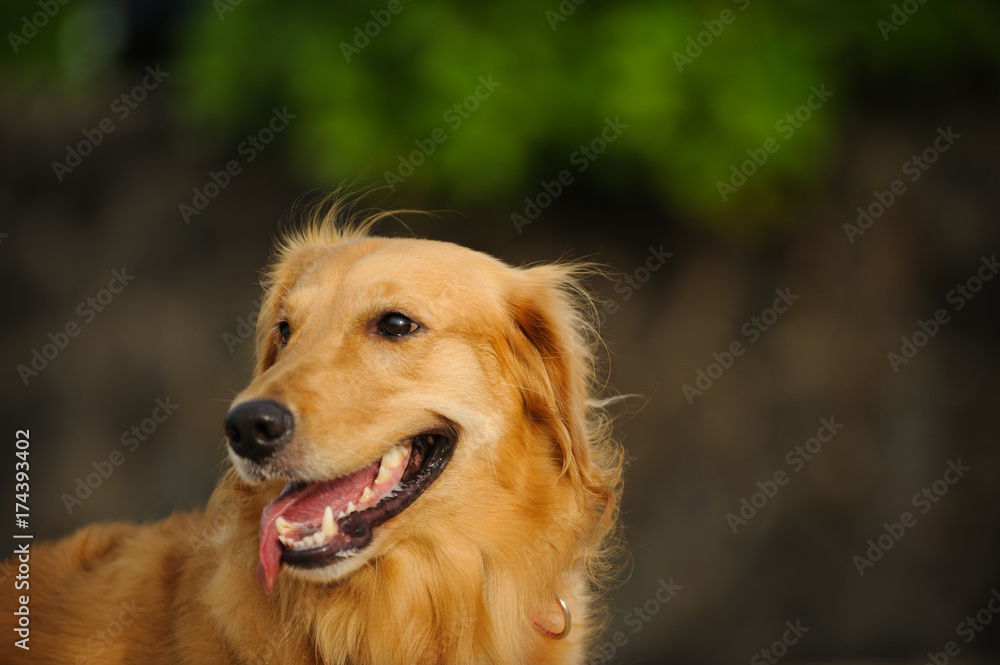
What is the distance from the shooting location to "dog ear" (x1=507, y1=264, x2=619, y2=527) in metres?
3.14

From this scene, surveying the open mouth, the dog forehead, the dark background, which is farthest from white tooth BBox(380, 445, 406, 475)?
the dark background

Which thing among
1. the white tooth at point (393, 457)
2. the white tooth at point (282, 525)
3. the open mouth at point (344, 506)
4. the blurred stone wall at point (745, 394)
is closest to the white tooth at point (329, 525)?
the open mouth at point (344, 506)

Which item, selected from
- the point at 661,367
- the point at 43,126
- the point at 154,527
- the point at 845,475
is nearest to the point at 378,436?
the point at 154,527

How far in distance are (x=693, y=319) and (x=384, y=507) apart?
173 inches

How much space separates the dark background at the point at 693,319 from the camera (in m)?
6.39

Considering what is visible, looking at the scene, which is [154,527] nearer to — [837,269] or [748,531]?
[748,531]

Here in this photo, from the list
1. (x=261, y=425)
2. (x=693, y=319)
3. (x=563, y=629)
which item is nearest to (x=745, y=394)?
(x=693, y=319)

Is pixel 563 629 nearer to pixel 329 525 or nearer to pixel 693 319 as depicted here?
pixel 329 525

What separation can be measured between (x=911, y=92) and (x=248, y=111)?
17.0 feet

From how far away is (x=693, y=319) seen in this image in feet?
21.6

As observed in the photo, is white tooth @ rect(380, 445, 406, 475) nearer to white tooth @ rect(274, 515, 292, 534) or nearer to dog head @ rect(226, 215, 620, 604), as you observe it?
dog head @ rect(226, 215, 620, 604)

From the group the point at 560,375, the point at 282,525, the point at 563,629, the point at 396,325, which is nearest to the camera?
the point at 282,525

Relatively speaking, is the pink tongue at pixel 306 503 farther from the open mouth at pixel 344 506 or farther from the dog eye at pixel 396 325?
the dog eye at pixel 396 325

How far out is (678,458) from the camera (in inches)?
259
